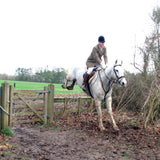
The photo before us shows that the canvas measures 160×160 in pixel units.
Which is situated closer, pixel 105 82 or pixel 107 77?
pixel 107 77

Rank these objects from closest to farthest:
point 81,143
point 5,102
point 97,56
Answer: point 81,143, point 5,102, point 97,56

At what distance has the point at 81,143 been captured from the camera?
18.6 ft

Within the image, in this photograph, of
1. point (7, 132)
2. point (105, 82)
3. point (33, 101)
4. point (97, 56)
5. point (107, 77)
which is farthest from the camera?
point (33, 101)

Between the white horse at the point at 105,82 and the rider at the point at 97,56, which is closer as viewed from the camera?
the white horse at the point at 105,82

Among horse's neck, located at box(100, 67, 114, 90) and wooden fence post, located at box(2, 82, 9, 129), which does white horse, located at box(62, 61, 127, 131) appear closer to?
horse's neck, located at box(100, 67, 114, 90)

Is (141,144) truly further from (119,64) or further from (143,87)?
(143,87)

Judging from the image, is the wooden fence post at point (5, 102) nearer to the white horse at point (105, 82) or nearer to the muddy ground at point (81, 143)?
the muddy ground at point (81, 143)

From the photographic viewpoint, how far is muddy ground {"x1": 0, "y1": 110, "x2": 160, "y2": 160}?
4626 millimetres

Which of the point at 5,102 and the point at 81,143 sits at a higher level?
the point at 5,102

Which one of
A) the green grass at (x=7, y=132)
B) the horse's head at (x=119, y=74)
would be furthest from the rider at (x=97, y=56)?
the green grass at (x=7, y=132)

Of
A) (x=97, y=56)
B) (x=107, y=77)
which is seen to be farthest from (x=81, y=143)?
(x=97, y=56)

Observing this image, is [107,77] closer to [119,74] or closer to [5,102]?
[119,74]

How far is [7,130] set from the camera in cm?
595

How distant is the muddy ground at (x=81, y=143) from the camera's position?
4626 millimetres
